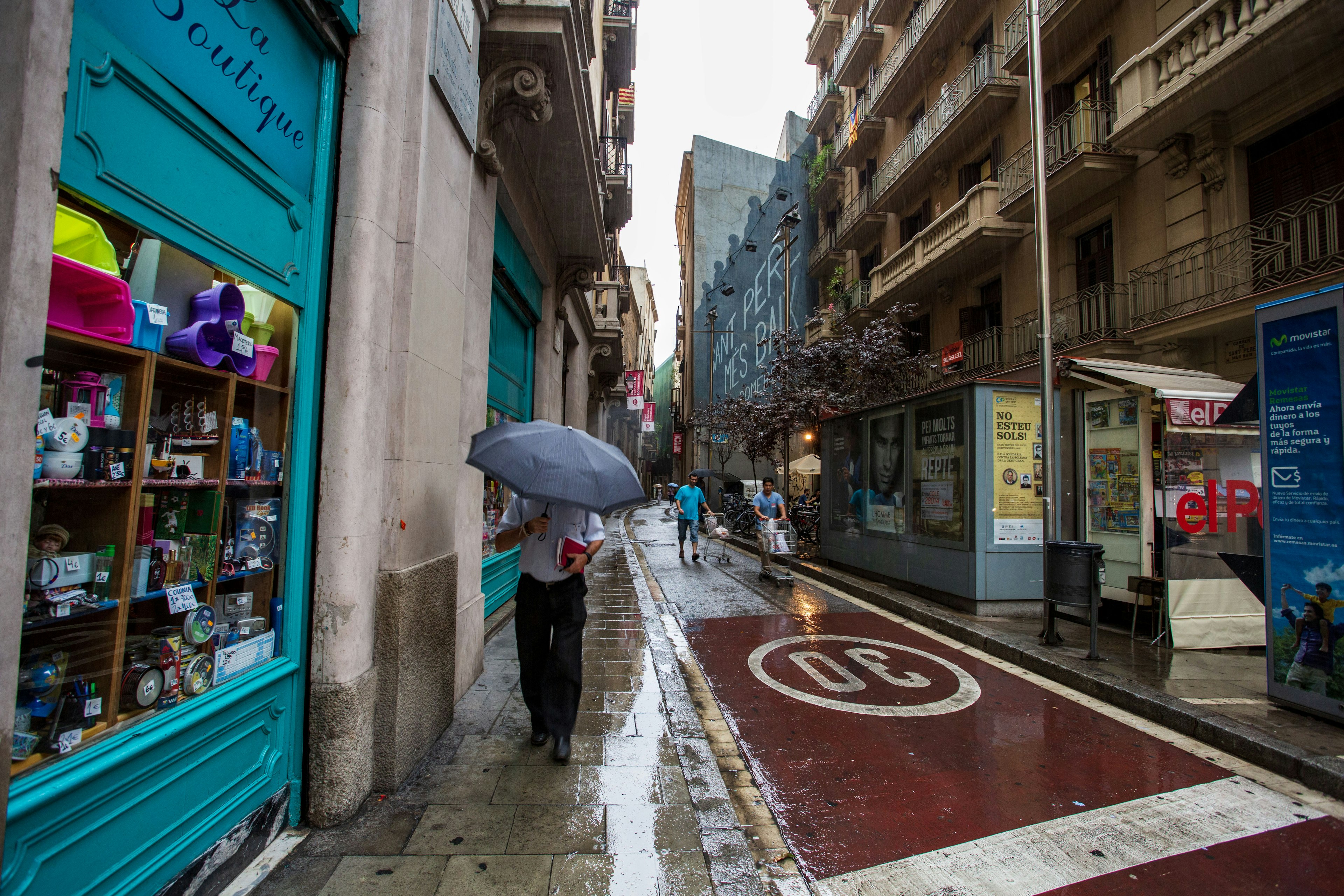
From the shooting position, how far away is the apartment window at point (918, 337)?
1975 centimetres

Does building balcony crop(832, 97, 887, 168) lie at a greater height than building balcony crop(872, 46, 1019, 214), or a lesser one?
greater

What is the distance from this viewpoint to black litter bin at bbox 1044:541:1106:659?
19.3 ft

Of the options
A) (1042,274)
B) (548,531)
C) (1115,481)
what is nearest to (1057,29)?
(1042,274)

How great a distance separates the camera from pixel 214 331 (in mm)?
2459

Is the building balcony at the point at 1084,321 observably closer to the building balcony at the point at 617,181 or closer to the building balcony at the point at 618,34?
the building balcony at the point at 617,181

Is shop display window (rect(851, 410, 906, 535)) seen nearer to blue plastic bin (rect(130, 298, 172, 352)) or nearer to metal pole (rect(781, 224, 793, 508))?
metal pole (rect(781, 224, 793, 508))

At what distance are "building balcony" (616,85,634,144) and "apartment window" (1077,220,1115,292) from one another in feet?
37.9

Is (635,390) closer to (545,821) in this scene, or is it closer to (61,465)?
(545,821)

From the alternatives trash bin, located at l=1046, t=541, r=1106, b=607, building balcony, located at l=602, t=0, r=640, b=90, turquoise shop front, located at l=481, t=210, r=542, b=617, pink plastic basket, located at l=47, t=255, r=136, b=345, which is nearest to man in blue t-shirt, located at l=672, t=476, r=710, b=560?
turquoise shop front, located at l=481, t=210, r=542, b=617

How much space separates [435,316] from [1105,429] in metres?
8.00

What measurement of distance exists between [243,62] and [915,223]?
21152 millimetres

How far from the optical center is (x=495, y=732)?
13.5ft

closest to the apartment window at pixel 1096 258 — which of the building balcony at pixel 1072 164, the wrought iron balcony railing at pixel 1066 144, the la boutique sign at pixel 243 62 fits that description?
the building balcony at pixel 1072 164

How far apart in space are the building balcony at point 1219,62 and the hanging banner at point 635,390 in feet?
58.2
